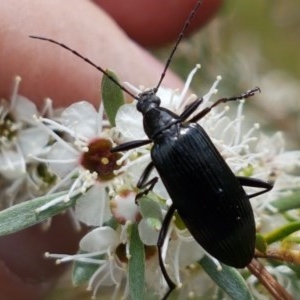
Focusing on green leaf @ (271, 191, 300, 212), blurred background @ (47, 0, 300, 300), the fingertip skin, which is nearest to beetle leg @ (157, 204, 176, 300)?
green leaf @ (271, 191, 300, 212)

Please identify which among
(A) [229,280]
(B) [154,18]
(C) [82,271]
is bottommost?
(C) [82,271]

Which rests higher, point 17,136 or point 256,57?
point 256,57

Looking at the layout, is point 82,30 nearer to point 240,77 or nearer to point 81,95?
point 81,95

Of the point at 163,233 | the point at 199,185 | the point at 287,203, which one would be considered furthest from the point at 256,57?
the point at 163,233

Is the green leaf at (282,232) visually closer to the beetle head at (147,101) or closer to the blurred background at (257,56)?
the beetle head at (147,101)

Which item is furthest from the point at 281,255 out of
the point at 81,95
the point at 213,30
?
the point at 213,30

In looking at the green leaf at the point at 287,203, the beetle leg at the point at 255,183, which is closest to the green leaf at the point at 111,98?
the beetle leg at the point at 255,183

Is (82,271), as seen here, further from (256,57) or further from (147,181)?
(256,57)

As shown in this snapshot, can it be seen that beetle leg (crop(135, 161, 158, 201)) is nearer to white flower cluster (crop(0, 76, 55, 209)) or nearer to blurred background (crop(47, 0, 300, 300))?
white flower cluster (crop(0, 76, 55, 209))
